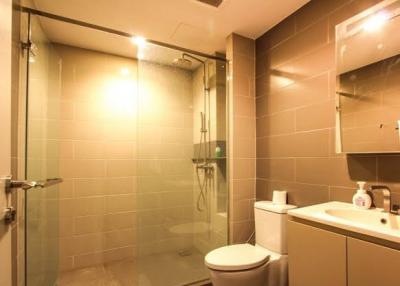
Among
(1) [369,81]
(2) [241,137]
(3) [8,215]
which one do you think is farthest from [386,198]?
(3) [8,215]

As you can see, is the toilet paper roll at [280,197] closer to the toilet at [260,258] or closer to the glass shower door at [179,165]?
the toilet at [260,258]

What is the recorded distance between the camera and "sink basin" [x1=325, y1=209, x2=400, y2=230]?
1.19m

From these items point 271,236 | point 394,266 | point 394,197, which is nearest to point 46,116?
point 271,236

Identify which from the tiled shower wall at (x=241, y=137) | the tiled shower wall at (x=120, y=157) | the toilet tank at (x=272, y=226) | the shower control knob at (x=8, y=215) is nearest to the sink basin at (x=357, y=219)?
the toilet tank at (x=272, y=226)

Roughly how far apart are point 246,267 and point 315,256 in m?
0.46

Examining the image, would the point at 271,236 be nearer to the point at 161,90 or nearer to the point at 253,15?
the point at 161,90

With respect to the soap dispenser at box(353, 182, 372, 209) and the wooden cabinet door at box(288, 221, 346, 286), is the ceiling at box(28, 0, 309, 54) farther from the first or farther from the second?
the wooden cabinet door at box(288, 221, 346, 286)

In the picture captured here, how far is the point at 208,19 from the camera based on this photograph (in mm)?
1939

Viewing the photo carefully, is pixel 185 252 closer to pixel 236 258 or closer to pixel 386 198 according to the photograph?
pixel 236 258

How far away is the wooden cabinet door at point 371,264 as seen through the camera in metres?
0.90

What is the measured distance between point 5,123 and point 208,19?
1.65 m

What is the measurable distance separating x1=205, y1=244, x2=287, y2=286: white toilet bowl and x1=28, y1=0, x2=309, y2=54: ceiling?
1.85 meters

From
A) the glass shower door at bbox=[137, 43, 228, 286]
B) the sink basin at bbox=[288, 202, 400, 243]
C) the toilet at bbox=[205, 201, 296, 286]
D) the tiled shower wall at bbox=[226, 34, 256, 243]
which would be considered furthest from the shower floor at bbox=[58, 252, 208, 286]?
the sink basin at bbox=[288, 202, 400, 243]

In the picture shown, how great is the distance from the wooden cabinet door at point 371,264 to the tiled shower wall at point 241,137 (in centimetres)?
112
